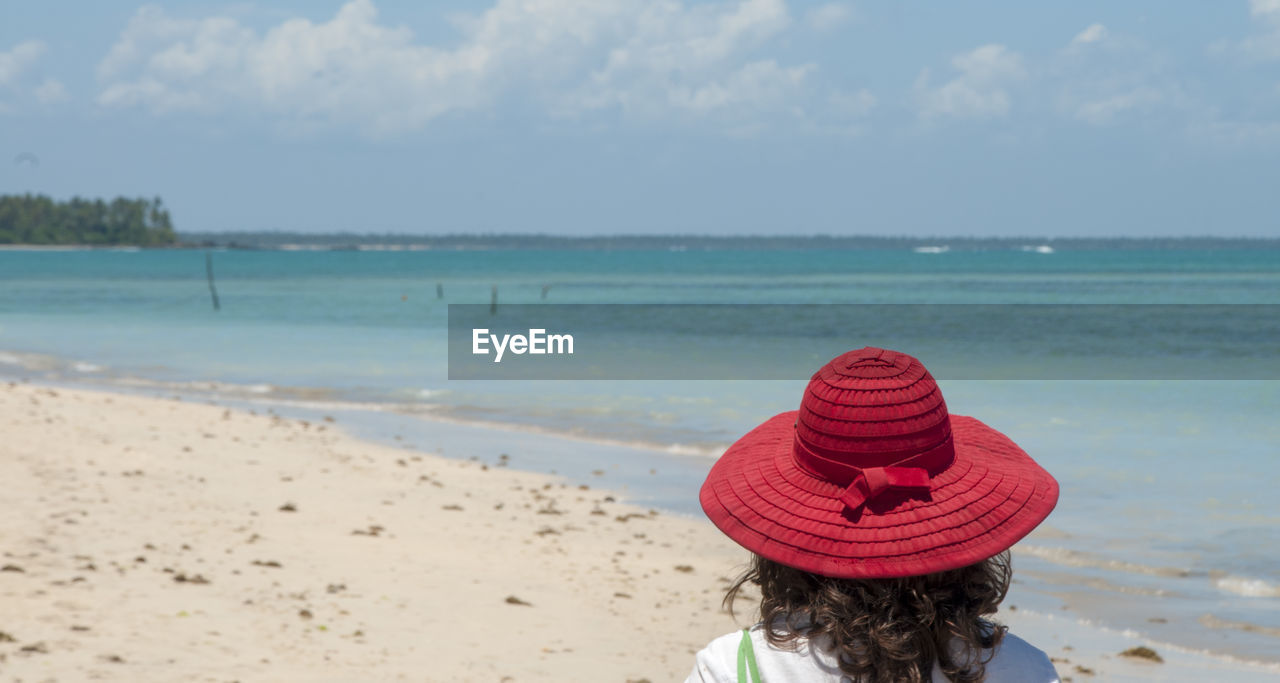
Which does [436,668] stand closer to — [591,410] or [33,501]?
[33,501]

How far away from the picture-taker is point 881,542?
1.56 metres

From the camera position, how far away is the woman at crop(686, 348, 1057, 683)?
1565mm

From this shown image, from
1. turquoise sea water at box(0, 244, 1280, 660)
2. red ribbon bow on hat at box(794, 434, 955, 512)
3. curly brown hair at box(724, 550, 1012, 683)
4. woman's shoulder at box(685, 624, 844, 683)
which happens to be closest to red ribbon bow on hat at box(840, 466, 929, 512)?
A: red ribbon bow on hat at box(794, 434, 955, 512)

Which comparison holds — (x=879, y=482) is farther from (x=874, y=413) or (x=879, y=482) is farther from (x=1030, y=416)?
(x=1030, y=416)

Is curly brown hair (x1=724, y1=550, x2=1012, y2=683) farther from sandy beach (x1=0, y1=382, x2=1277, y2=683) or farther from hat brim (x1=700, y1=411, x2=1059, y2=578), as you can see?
sandy beach (x1=0, y1=382, x2=1277, y2=683)

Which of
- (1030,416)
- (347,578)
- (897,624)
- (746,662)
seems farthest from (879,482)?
(1030,416)

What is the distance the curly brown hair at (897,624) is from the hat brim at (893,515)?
0.08 meters

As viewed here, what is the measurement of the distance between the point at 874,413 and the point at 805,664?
39 centimetres

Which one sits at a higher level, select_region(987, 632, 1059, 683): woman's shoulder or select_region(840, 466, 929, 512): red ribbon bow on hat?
select_region(840, 466, 929, 512): red ribbon bow on hat

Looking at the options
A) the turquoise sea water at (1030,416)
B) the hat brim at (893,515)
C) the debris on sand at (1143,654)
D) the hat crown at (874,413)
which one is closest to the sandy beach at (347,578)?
the debris on sand at (1143,654)

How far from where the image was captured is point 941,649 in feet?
5.32

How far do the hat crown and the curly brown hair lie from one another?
0.19 metres

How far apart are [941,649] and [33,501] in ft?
27.2

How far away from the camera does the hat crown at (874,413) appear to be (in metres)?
1.59
